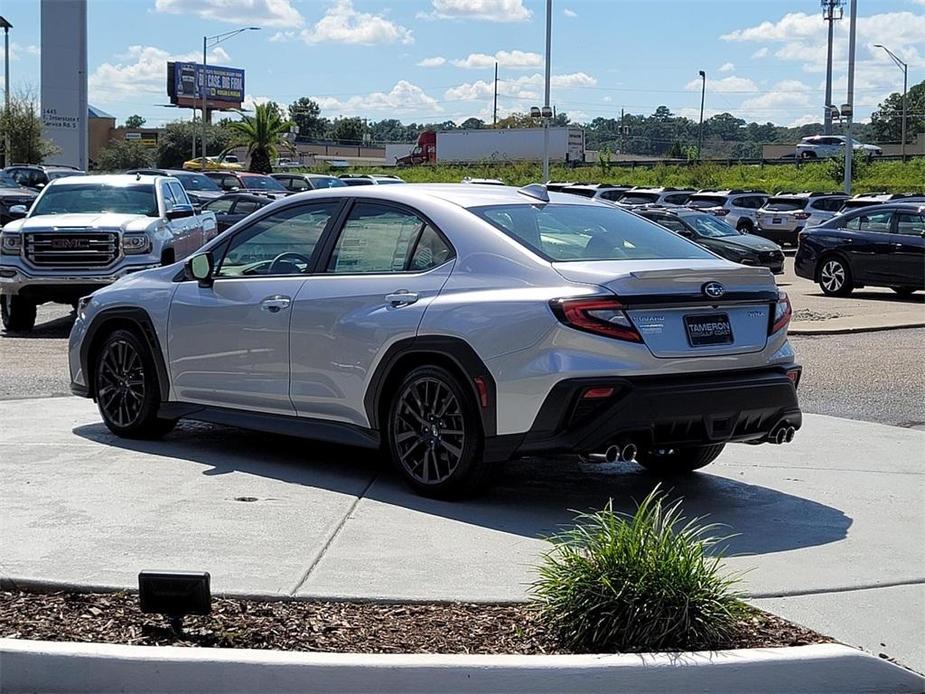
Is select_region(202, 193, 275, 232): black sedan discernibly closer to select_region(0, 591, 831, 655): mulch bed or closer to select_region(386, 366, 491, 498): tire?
select_region(386, 366, 491, 498): tire

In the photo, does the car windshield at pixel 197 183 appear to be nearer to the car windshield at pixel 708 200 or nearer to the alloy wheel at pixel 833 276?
the car windshield at pixel 708 200

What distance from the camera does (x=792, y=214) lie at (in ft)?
123

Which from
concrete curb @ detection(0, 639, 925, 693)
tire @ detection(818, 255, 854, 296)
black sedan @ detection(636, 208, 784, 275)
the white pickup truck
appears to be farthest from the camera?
black sedan @ detection(636, 208, 784, 275)

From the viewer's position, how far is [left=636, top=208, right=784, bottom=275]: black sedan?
83.5 ft

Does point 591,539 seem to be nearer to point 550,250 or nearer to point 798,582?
point 798,582

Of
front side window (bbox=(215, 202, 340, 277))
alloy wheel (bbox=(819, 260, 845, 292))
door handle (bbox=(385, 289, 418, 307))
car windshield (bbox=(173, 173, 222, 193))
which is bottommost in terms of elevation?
alloy wheel (bbox=(819, 260, 845, 292))

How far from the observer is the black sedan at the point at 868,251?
68.1 feet

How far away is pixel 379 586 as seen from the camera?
216 inches

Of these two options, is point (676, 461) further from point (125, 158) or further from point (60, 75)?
point (125, 158)

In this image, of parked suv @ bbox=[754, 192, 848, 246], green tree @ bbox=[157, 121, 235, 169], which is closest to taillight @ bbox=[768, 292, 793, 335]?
parked suv @ bbox=[754, 192, 848, 246]

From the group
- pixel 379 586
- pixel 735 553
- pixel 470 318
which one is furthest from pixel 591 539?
pixel 470 318

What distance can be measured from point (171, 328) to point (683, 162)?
2649 inches

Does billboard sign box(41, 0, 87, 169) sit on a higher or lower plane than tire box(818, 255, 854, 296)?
higher

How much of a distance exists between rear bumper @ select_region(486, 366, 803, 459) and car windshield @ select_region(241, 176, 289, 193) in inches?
1331
